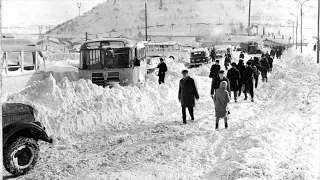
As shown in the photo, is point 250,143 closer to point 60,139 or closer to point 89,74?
point 60,139

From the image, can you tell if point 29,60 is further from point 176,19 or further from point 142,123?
point 176,19

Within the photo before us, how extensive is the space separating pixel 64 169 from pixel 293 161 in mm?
4264

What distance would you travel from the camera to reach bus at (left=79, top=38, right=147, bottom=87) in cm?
1909

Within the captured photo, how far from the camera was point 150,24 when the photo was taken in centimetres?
12319

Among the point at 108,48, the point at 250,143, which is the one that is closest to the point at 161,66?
the point at 108,48

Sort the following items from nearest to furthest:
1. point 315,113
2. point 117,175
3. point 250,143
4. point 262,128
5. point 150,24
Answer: point 117,175 → point 250,143 → point 262,128 → point 315,113 → point 150,24

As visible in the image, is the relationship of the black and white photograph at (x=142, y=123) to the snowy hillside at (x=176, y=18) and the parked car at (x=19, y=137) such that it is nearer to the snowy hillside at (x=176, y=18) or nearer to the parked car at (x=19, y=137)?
the parked car at (x=19, y=137)

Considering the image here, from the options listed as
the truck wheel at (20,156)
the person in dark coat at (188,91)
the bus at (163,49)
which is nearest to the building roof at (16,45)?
the person in dark coat at (188,91)

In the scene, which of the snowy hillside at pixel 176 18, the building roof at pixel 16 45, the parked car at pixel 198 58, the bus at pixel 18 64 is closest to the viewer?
the bus at pixel 18 64

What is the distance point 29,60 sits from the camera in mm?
21375

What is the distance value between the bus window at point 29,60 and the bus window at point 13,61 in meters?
0.37

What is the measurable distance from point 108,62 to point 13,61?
4920mm

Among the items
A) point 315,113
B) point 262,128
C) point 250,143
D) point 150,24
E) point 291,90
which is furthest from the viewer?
point 150,24

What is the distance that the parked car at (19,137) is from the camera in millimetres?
7559
